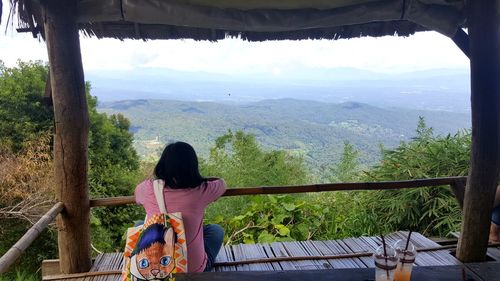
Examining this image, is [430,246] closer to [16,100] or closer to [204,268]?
[204,268]

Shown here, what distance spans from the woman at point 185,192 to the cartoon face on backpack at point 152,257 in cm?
23

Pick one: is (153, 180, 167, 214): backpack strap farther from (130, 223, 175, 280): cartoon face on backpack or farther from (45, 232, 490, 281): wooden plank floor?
(45, 232, 490, 281): wooden plank floor

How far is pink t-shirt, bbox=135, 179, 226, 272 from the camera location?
1899 millimetres

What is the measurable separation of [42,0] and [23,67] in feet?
29.5

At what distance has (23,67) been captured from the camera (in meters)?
9.88

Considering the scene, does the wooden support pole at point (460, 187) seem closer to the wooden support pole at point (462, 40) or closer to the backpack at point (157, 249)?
the wooden support pole at point (462, 40)

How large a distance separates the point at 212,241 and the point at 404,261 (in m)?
1.22

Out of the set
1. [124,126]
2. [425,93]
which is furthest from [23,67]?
[425,93]

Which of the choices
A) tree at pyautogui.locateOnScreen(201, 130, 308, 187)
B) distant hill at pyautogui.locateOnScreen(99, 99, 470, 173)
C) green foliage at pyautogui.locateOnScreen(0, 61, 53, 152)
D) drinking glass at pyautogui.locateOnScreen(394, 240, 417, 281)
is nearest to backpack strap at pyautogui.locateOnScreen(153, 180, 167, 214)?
drinking glass at pyautogui.locateOnScreen(394, 240, 417, 281)

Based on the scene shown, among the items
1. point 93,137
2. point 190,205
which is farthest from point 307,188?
point 93,137

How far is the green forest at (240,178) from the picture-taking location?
4.23m

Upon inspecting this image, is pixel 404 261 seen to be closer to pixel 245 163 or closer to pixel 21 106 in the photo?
pixel 245 163

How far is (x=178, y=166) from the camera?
190 centimetres

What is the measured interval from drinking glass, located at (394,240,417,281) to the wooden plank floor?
0.96 m
